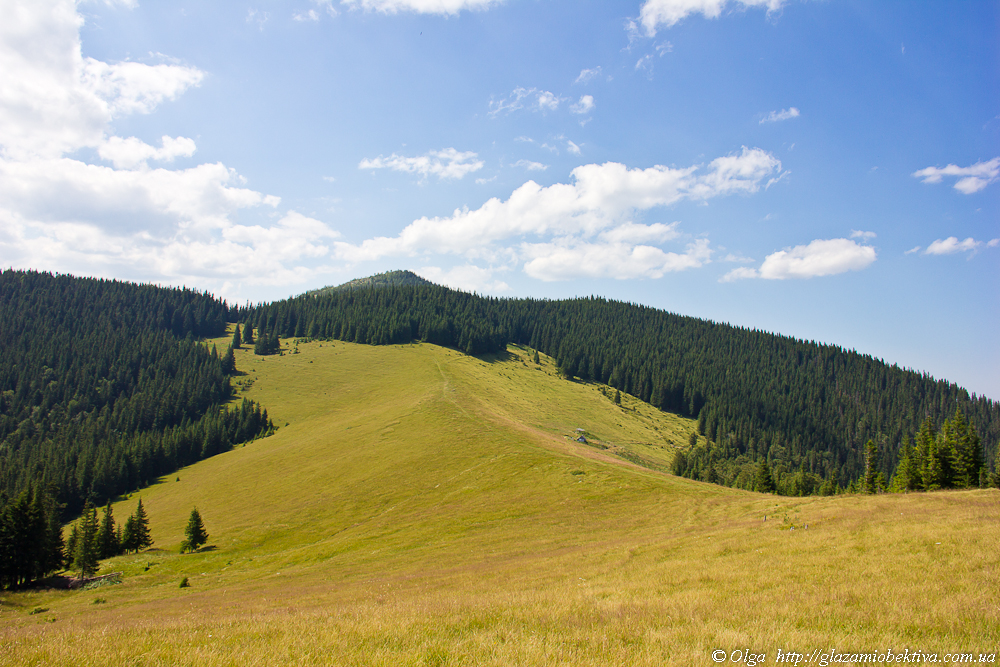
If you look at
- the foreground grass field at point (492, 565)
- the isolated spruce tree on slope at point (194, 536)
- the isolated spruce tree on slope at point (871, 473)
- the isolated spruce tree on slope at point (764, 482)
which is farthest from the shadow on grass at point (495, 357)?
the isolated spruce tree on slope at point (194, 536)

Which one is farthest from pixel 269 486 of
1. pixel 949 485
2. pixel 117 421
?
pixel 117 421

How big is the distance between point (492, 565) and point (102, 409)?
593 feet

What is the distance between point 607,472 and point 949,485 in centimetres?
4710

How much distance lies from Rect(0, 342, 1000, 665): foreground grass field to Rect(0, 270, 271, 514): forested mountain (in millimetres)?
18555

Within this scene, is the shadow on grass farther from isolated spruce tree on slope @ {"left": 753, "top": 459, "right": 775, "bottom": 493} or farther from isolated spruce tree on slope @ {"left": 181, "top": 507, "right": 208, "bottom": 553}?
isolated spruce tree on slope @ {"left": 181, "top": 507, "right": 208, "bottom": 553}

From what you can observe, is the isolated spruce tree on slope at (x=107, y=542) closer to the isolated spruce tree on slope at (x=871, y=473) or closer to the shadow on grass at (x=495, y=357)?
the isolated spruce tree on slope at (x=871, y=473)

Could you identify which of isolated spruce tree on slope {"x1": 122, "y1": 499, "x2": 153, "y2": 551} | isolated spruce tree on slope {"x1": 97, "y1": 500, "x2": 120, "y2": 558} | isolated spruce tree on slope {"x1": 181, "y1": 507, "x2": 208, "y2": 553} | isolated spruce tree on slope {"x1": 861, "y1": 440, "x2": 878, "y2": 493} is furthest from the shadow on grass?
isolated spruce tree on slope {"x1": 181, "y1": 507, "x2": 208, "y2": 553}

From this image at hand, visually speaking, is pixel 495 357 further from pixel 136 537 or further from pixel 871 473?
pixel 136 537

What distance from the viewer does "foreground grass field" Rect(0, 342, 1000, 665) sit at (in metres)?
9.40

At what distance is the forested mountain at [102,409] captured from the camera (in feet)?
344

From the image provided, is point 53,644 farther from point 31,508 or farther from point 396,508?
point 31,508

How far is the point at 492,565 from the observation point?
29.5m

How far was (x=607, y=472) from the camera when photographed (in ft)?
176

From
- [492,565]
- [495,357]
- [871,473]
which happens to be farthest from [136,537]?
[495,357]
